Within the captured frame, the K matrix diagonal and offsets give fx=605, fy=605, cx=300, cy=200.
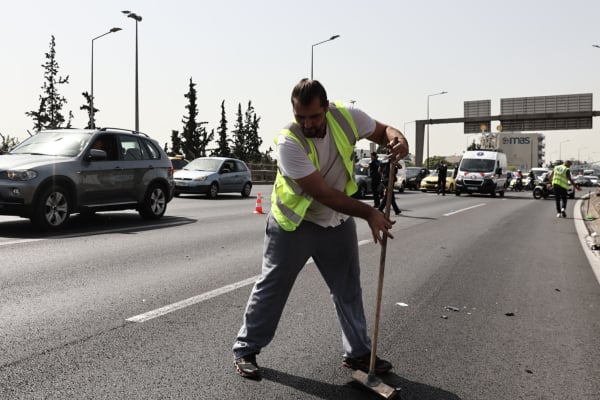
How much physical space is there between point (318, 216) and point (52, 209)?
7693 mm

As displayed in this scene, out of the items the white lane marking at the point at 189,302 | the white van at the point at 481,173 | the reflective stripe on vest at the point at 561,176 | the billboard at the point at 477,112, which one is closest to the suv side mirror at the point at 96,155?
the white lane marking at the point at 189,302

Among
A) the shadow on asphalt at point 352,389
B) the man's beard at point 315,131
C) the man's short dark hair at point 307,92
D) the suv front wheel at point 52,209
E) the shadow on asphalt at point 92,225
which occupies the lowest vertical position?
the shadow on asphalt at point 352,389

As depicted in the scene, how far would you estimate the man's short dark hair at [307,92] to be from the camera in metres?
3.19

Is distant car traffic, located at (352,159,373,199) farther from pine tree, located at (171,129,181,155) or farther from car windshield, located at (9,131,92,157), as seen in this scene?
pine tree, located at (171,129,181,155)

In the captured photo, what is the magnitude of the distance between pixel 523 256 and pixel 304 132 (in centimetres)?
692

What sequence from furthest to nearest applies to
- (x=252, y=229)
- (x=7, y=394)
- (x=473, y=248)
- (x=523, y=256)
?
(x=252, y=229), (x=473, y=248), (x=523, y=256), (x=7, y=394)

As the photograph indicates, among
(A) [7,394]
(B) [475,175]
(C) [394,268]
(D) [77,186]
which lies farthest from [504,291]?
(B) [475,175]

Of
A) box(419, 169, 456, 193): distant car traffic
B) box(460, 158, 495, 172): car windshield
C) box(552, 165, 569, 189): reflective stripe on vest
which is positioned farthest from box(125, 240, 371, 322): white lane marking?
box(419, 169, 456, 193): distant car traffic

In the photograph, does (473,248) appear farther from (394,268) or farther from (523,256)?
(394,268)

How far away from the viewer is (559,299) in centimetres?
613

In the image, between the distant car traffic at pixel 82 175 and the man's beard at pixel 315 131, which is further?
the distant car traffic at pixel 82 175

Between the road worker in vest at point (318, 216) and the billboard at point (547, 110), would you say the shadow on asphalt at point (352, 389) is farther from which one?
the billboard at point (547, 110)

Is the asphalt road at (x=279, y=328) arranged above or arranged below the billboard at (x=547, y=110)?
below

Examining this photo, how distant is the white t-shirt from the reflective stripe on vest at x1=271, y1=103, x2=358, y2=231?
0.04 metres
